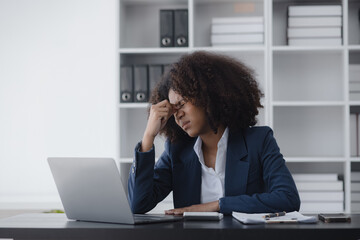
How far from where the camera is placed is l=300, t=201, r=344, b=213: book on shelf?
9.91ft

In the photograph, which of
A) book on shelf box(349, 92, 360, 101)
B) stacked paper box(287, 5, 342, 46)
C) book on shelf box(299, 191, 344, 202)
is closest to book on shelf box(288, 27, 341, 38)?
stacked paper box(287, 5, 342, 46)

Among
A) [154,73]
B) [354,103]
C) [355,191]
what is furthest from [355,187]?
[154,73]

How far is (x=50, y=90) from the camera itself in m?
3.51

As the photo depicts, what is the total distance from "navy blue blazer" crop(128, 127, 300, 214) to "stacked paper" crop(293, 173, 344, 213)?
1.27 metres

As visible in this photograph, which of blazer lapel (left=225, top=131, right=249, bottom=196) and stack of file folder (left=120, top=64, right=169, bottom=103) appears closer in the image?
blazer lapel (left=225, top=131, right=249, bottom=196)

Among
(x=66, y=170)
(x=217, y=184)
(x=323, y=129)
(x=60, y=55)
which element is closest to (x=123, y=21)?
(x=60, y=55)

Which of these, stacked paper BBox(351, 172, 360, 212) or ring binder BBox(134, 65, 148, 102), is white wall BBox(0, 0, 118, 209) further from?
stacked paper BBox(351, 172, 360, 212)

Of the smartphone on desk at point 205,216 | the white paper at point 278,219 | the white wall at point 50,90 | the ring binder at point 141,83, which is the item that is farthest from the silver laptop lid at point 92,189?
the white wall at point 50,90

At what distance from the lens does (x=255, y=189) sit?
184cm

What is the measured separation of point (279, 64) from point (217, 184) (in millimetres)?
1667

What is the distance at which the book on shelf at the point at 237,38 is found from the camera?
10.2ft

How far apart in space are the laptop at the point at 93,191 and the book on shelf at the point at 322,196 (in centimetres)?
177

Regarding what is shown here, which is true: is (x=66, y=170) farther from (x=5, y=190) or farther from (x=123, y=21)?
(x=5, y=190)

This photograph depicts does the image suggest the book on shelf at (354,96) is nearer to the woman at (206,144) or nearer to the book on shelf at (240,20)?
the book on shelf at (240,20)
